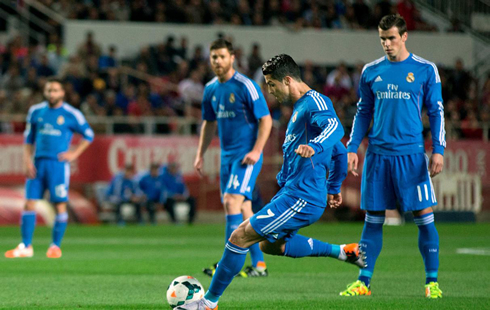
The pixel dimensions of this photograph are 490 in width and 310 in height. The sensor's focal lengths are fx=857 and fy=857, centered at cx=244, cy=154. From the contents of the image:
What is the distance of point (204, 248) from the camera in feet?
45.4

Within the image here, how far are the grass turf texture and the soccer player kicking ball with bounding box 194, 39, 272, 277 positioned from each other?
74 centimetres

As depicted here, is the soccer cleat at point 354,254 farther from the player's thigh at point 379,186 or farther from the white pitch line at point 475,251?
the white pitch line at point 475,251

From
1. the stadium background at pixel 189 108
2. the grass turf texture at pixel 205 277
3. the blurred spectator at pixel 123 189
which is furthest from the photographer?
the blurred spectator at pixel 123 189

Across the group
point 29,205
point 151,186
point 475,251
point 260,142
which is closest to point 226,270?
point 260,142

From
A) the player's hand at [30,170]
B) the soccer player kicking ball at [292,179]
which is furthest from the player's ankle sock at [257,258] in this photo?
the player's hand at [30,170]

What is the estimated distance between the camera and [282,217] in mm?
6297

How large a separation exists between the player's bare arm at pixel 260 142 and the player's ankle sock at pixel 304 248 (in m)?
1.97

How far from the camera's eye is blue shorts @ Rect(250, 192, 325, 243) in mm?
6250

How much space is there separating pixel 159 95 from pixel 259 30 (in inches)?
215

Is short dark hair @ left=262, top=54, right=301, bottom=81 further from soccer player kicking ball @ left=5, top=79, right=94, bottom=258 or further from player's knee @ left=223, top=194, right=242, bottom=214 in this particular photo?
soccer player kicking ball @ left=5, top=79, right=94, bottom=258

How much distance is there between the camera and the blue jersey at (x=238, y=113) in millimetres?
9383

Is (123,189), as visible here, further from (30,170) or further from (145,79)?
(30,170)

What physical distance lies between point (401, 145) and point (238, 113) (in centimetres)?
242

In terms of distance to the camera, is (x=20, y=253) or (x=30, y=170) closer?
(x=20, y=253)
